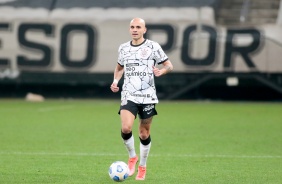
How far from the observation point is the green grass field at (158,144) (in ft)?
35.7

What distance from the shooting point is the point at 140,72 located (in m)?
10.6

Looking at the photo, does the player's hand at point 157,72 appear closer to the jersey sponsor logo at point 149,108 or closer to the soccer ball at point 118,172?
the jersey sponsor logo at point 149,108

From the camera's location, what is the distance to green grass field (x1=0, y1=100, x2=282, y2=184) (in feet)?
35.7

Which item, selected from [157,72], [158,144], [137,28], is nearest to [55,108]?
[158,144]

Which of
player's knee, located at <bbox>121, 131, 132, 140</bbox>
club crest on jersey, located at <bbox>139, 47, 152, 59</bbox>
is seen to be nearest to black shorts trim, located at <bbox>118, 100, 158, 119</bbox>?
player's knee, located at <bbox>121, 131, 132, 140</bbox>

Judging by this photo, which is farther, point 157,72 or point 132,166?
point 132,166

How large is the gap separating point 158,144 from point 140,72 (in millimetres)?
4831

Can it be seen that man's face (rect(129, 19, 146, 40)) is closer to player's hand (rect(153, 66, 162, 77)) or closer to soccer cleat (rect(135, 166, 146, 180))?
player's hand (rect(153, 66, 162, 77))

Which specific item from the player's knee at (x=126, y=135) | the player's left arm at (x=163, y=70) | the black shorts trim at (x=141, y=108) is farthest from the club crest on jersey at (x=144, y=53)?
the player's knee at (x=126, y=135)

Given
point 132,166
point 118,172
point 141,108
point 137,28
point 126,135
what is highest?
point 137,28

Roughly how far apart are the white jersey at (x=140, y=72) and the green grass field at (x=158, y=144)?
1.04 meters

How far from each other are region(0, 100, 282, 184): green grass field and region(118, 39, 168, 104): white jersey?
104cm

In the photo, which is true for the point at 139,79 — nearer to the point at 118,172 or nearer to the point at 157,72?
the point at 157,72

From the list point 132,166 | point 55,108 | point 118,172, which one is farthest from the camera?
point 55,108
